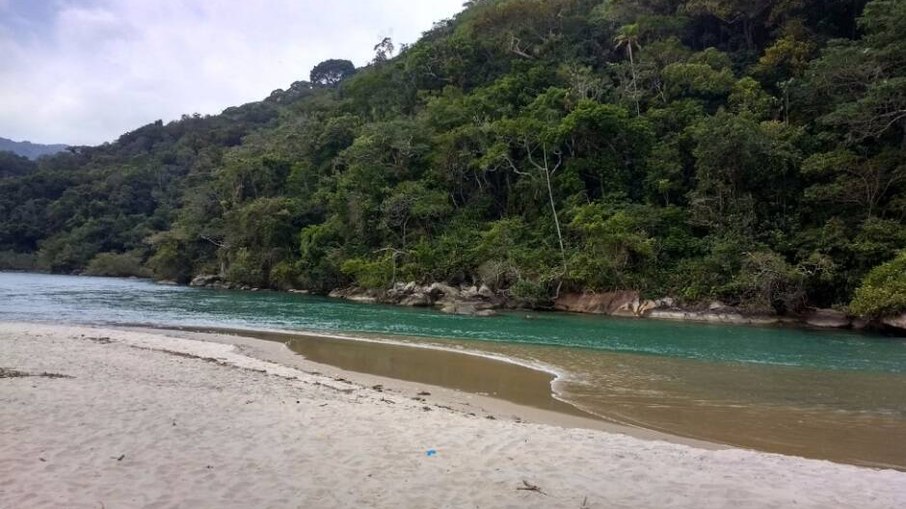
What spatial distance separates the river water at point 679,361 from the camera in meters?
9.78

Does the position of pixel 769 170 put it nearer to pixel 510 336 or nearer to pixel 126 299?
pixel 510 336

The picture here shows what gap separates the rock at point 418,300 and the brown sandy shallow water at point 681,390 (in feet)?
58.1

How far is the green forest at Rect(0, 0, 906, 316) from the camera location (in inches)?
1211

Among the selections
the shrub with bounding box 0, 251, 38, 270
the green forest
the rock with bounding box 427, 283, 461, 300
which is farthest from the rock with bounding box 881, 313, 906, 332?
the shrub with bounding box 0, 251, 38, 270

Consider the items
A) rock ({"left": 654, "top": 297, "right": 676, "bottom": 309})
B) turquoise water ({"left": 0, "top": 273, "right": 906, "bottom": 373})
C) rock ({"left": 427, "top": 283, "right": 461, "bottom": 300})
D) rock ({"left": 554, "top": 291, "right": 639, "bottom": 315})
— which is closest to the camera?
turquoise water ({"left": 0, "top": 273, "right": 906, "bottom": 373})

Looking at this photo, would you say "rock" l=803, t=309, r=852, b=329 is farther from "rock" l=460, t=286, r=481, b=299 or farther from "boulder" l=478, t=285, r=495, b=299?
"rock" l=460, t=286, r=481, b=299

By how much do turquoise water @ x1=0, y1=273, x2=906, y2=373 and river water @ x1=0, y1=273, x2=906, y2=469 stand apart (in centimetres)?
6

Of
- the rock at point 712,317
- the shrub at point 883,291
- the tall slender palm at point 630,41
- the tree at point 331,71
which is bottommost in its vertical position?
the rock at point 712,317

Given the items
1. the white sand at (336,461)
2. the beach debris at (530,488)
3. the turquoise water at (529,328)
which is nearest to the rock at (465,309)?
the turquoise water at (529,328)

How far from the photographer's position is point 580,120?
40.7 metres

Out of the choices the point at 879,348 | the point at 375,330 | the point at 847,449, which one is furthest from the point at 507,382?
the point at 879,348

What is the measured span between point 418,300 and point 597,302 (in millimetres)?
11635

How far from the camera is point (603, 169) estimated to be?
42.6 metres

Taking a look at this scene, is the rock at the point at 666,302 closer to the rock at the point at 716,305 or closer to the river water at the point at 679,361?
the rock at the point at 716,305
